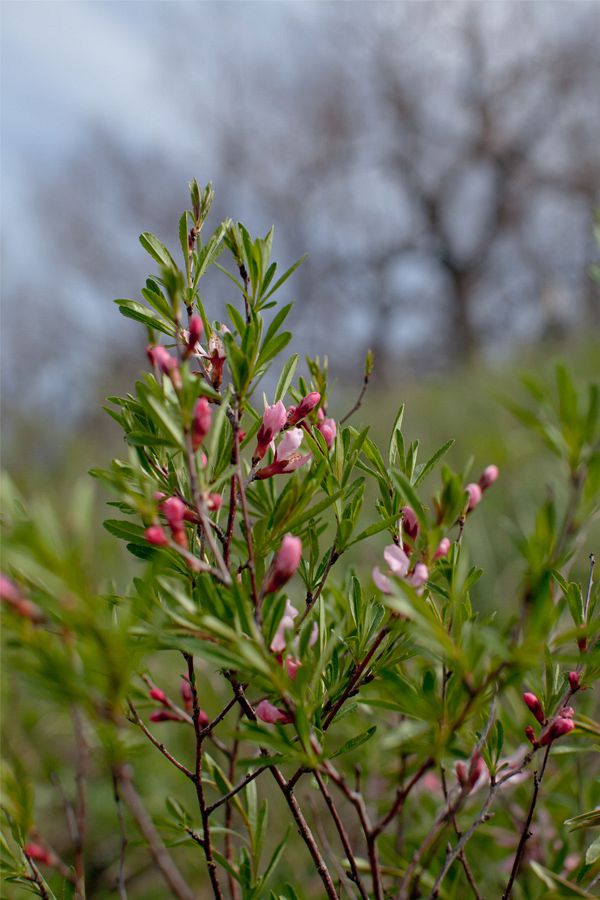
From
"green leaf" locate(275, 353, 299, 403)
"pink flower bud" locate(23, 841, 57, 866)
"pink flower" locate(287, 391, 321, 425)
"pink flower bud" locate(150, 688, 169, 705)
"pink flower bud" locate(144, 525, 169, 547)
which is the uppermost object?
"green leaf" locate(275, 353, 299, 403)

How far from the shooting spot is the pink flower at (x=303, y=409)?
38 centimetres

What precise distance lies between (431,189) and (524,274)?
1971 millimetres

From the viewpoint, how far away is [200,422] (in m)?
0.31

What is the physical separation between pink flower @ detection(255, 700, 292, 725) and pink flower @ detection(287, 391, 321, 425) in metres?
0.15

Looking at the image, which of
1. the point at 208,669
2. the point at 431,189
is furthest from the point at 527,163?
the point at 208,669

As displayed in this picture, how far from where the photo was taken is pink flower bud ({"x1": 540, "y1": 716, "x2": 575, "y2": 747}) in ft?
1.16

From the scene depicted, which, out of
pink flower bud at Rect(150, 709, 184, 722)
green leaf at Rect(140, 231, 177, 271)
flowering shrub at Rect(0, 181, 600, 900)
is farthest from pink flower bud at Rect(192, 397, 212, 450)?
pink flower bud at Rect(150, 709, 184, 722)

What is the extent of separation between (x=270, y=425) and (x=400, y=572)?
10 cm

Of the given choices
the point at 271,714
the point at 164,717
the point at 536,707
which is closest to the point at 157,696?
the point at 164,717

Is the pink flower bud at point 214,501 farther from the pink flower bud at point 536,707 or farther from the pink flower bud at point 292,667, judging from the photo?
the pink flower bud at point 536,707

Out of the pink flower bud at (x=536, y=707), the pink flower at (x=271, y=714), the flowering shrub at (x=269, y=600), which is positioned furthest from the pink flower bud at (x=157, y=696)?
the pink flower bud at (x=536, y=707)

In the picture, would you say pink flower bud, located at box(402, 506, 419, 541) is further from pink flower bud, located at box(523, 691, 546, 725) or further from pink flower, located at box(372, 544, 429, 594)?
pink flower bud, located at box(523, 691, 546, 725)

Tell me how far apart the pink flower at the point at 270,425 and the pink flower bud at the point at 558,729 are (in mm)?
205

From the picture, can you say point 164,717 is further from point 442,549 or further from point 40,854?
point 442,549
